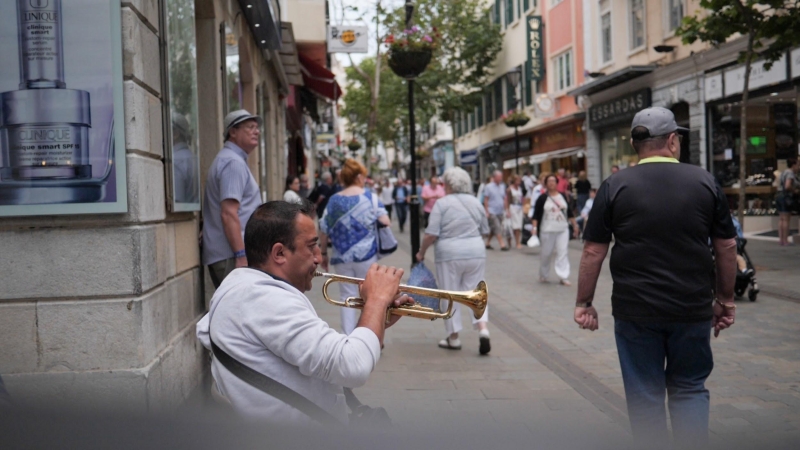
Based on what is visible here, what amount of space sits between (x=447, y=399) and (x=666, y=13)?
19.2 metres

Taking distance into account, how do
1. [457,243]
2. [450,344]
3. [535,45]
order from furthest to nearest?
[535,45] < [450,344] < [457,243]

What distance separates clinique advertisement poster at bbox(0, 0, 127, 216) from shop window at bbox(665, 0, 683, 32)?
777 inches

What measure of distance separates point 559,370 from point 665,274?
3.23 metres

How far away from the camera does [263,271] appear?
8.36ft

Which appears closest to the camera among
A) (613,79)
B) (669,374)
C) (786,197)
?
(669,374)

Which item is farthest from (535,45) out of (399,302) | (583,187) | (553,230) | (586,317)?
(399,302)

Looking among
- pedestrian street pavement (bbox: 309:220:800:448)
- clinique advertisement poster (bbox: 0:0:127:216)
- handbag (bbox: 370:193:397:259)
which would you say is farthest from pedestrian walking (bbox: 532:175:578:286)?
clinique advertisement poster (bbox: 0:0:127:216)

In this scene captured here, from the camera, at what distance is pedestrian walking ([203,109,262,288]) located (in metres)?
6.00

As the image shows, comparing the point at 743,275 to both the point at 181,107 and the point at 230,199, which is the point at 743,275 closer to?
the point at 230,199

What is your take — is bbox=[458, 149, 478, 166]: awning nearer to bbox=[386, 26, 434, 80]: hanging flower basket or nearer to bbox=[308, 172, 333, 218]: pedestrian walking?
bbox=[308, 172, 333, 218]: pedestrian walking

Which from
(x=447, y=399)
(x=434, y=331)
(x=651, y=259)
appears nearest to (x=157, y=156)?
(x=447, y=399)

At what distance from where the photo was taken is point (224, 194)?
19.7 ft

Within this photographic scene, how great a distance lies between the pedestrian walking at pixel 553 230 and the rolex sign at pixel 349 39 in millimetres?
8667

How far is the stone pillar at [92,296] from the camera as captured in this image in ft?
14.2
